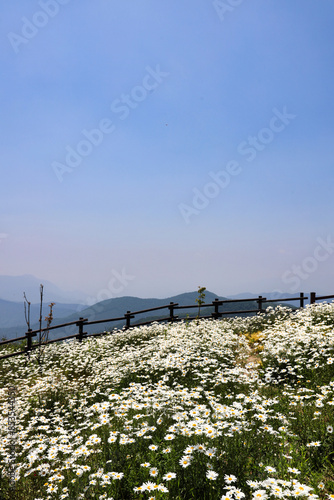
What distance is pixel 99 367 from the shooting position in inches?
390

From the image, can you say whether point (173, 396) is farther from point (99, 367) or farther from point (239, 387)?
point (99, 367)

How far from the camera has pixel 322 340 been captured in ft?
27.9

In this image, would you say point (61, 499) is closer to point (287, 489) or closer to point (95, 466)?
point (95, 466)

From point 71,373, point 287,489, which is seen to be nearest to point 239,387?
point 287,489

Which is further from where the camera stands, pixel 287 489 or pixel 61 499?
pixel 61 499

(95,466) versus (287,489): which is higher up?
(287,489)

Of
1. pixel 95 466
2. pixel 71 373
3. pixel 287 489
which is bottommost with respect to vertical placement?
pixel 71 373

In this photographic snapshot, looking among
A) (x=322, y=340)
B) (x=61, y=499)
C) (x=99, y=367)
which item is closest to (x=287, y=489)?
(x=61, y=499)

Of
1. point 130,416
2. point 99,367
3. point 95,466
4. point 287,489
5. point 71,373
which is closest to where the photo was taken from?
point 287,489

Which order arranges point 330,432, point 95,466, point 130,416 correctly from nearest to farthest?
point 95,466 → point 330,432 → point 130,416

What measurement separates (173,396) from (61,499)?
7.72ft

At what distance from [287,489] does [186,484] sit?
3.41 feet

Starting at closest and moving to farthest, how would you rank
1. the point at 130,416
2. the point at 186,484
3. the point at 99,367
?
the point at 186,484
the point at 130,416
the point at 99,367

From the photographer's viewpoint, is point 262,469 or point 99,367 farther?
point 99,367
